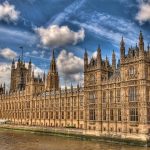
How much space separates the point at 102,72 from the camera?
89.9 metres

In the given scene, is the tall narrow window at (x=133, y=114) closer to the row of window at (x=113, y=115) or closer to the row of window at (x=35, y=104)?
the row of window at (x=113, y=115)

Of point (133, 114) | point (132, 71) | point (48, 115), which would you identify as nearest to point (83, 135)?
point (133, 114)

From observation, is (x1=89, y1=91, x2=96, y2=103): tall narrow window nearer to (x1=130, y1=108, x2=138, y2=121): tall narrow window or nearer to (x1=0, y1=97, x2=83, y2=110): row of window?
(x1=0, y1=97, x2=83, y2=110): row of window

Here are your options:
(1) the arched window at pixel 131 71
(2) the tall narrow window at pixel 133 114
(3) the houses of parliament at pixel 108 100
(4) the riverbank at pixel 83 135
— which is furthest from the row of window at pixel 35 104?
(1) the arched window at pixel 131 71

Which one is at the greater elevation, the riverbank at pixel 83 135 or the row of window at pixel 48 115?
the row of window at pixel 48 115

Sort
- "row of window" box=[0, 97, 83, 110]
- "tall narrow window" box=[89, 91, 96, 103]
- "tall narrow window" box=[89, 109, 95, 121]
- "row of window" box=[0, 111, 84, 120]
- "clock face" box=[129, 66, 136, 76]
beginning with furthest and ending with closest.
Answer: "row of window" box=[0, 97, 83, 110]
"row of window" box=[0, 111, 84, 120]
"tall narrow window" box=[89, 91, 96, 103]
"tall narrow window" box=[89, 109, 95, 121]
"clock face" box=[129, 66, 136, 76]

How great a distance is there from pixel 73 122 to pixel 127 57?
39.4 meters

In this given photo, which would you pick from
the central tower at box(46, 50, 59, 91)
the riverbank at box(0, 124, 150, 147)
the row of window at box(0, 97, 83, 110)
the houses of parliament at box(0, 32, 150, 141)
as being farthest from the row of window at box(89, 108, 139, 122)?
the central tower at box(46, 50, 59, 91)

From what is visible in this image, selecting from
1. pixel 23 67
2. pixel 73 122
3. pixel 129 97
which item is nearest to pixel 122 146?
pixel 129 97

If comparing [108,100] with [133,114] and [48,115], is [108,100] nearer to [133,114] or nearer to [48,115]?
[133,114]

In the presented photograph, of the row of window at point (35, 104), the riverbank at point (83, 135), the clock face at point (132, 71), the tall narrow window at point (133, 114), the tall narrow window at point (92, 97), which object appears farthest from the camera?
the row of window at point (35, 104)

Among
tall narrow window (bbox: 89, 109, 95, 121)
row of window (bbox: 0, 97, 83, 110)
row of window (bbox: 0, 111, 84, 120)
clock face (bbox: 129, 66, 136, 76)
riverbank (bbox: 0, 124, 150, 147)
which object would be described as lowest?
riverbank (bbox: 0, 124, 150, 147)

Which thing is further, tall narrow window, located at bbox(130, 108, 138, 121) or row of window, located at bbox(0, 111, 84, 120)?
row of window, located at bbox(0, 111, 84, 120)

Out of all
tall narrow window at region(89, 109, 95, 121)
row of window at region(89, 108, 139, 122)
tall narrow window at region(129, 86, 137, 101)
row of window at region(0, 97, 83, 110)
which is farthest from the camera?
row of window at region(0, 97, 83, 110)
